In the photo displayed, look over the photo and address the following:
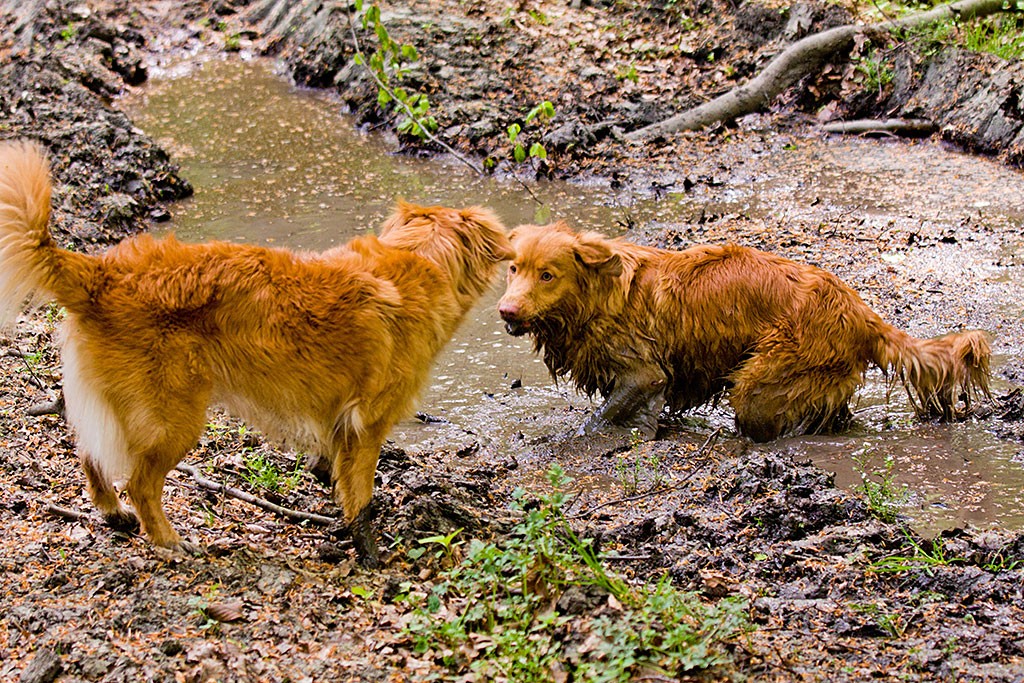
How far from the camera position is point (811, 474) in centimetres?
562

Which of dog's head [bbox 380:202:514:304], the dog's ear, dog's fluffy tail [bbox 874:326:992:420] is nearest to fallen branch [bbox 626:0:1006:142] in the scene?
the dog's ear

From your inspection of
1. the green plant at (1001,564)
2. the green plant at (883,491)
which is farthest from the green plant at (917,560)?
the green plant at (883,491)

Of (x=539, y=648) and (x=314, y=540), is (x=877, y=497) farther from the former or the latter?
(x=314, y=540)

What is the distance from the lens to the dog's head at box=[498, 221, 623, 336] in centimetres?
657

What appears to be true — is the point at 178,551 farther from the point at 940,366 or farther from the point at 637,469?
the point at 940,366

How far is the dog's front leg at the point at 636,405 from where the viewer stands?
6805mm

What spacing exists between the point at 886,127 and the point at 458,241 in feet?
29.5

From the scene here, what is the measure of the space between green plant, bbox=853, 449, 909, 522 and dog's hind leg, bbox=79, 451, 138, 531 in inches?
153

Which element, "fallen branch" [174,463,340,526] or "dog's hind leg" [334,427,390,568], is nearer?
"dog's hind leg" [334,427,390,568]

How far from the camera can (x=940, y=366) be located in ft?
20.8

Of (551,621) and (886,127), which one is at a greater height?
(886,127)

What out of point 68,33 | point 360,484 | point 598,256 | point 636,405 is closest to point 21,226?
point 360,484

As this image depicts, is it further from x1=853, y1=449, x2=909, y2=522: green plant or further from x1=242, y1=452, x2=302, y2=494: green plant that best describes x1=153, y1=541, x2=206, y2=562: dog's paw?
x1=853, y1=449, x2=909, y2=522: green plant

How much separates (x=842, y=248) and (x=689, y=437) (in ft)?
11.4
